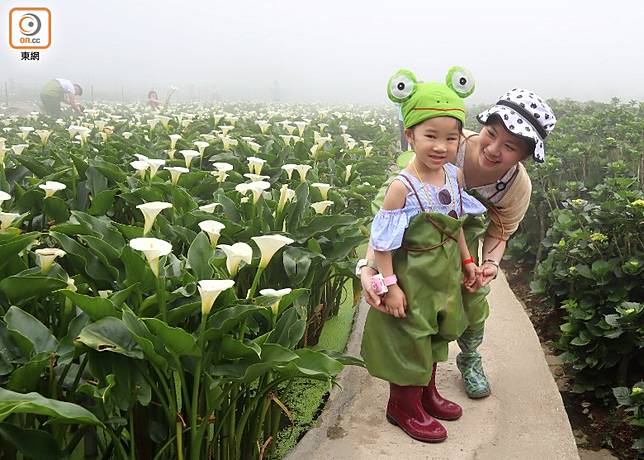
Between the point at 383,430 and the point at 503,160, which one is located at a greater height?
the point at 503,160

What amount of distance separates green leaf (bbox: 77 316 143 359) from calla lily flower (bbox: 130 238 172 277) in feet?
0.54

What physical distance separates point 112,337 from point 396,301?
920 mm

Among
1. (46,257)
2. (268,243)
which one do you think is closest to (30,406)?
(46,257)

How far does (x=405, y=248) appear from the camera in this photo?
6.66 ft

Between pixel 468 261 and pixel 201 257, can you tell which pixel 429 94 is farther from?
Result: pixel 201 257

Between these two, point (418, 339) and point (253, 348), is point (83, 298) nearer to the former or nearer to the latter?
point (253, 348)

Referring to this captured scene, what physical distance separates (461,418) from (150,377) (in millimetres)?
1300

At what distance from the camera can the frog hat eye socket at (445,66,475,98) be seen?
1.96 metres

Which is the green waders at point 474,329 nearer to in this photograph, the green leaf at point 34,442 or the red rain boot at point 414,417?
the red rain boot at point 414,417

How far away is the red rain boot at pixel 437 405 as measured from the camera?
2340 mm

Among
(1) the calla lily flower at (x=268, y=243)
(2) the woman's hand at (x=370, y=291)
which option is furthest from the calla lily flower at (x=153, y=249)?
(2) the woman's hand at (x=370, y=291)

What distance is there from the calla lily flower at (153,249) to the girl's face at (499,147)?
3.72ft

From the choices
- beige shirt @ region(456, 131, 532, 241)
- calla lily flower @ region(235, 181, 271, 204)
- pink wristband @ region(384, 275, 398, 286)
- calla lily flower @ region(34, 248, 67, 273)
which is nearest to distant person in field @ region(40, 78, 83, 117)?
calla lily flower @ region(235, 181, 271, 204)

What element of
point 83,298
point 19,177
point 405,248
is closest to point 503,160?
point 405,248
